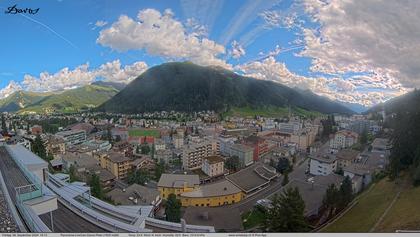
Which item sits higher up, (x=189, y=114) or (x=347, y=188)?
(x=189, y=114)

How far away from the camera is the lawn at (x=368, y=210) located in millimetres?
2332

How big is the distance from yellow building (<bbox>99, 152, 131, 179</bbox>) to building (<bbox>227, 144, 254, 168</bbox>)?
5.18ft

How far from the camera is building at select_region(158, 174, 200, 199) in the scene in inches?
116

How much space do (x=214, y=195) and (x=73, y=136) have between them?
443 centimetres

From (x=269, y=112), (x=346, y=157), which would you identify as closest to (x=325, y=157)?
(x=346, y=157)

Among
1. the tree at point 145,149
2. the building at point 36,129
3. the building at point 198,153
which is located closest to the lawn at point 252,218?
the building at point 198,153

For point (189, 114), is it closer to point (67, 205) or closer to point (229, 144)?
point (229, 144)

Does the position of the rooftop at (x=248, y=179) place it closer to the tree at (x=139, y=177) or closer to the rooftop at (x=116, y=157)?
the tree at (x=139, y=177)

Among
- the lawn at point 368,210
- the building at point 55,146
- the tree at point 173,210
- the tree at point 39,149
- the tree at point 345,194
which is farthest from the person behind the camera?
the building at point 55,146

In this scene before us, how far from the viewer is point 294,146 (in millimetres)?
4391

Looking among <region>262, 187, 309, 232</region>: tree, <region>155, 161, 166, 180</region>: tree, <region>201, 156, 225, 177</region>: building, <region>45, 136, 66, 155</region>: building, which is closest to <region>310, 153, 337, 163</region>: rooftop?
<region>201, 156, 225, 177</region>: building

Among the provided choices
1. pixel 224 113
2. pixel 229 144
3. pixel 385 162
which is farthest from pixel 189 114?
pixel 385 162

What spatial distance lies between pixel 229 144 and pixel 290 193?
1.56 m

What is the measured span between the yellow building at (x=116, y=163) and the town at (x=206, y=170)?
2cm
